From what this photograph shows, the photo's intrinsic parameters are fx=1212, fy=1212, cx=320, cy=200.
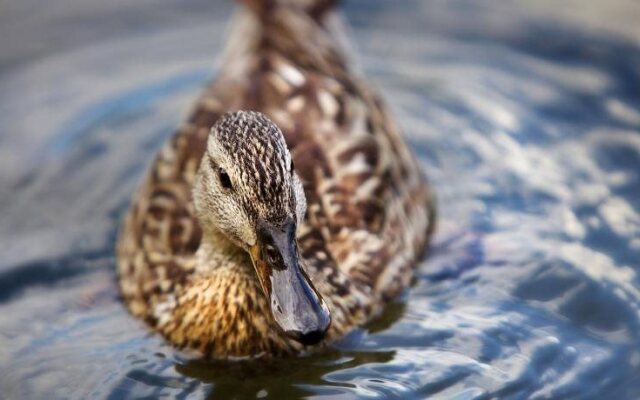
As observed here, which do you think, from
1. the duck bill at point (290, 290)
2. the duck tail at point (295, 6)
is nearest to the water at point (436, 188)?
the duck bill at point (290, 290)

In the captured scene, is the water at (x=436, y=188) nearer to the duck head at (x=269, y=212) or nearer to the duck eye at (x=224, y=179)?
the duck head at (x=269, y=212)

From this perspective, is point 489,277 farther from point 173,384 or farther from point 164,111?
point 164,111

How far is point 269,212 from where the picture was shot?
553cm

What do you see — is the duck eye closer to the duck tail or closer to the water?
the water

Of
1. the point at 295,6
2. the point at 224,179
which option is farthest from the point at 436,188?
the point at 224,179

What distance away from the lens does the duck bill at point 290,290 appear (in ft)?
17.9

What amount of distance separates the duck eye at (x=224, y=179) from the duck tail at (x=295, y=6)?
8.18 feet

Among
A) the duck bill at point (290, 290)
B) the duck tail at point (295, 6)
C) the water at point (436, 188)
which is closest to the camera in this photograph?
the duck bill at point (290, 290)

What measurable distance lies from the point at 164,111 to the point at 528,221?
9.84 ft

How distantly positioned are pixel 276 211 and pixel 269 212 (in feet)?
0.11

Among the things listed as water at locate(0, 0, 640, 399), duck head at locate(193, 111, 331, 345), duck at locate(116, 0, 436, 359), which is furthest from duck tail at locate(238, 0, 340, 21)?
duck head at locate(193, 111, 331, 345)

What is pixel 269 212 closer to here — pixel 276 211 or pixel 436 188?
pixel 276 211

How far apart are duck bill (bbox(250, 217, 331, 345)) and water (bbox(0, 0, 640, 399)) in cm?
68

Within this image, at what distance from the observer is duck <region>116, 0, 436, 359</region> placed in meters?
5.61
